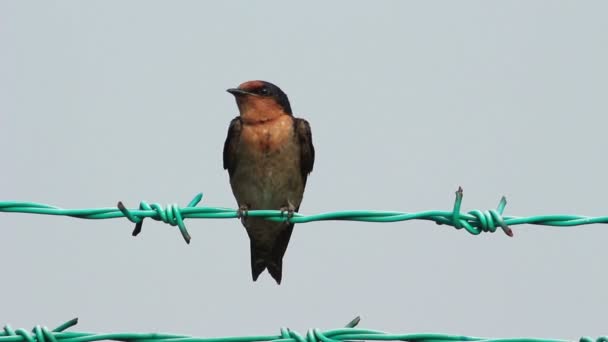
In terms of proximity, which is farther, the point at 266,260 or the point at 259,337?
the point at 266,260

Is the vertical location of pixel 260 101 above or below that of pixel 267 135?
above

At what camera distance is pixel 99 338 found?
4500 millimetres

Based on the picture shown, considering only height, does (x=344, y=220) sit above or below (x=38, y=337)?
above

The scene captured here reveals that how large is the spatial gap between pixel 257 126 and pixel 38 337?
4581 mm

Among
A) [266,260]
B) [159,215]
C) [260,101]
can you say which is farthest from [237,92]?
[159,215]

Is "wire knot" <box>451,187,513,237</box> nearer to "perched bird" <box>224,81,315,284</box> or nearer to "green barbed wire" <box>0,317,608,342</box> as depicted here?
"green barbed wire" <box>0,317,608,342</box>

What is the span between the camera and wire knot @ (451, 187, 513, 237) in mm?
4914

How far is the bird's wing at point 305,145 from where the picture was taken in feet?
29.4

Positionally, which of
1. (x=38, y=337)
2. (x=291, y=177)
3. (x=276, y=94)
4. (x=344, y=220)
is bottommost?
(x=38, y=337)

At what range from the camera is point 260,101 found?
9.09 metres

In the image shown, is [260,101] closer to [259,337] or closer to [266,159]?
[266,159]

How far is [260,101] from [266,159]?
1.71ft

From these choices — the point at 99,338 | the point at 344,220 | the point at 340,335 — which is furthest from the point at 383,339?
the point at 99,338

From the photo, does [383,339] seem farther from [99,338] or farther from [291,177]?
[291,177]
